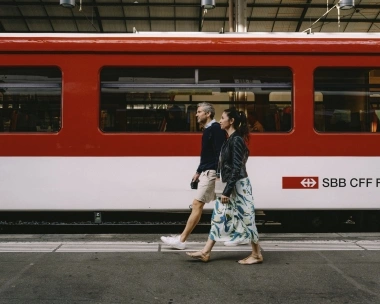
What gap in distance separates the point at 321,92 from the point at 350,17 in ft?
48.7

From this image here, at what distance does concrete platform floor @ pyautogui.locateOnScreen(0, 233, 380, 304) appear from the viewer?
4281 mm

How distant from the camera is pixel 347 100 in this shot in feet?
24.0

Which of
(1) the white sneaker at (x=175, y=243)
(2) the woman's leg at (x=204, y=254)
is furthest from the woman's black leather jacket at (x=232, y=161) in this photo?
(1) the white sneaker at (x=175, y=243)

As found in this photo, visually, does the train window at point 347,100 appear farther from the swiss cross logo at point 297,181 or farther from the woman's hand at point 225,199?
the woman's hand at point 225,199

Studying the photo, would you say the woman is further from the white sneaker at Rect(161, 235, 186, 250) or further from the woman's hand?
the white sneaker at Rect(161, 235, 186, 250)

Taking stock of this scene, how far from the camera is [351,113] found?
24.0 feet

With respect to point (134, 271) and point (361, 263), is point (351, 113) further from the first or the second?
point (134, 271)

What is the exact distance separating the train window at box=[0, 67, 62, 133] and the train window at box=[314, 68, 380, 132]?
12.6 ft

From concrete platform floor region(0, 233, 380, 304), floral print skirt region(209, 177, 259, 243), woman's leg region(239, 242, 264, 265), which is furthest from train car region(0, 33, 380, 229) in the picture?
woman's leg region(239, 242, 264, 265)

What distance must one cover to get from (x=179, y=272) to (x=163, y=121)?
9.01ft

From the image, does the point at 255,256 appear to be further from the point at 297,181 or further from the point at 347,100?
the point at 347,100

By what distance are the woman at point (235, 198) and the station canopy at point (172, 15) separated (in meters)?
14.7

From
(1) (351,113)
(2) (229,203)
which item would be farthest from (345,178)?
(2) (229,203)

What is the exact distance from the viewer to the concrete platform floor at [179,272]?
4281mm
